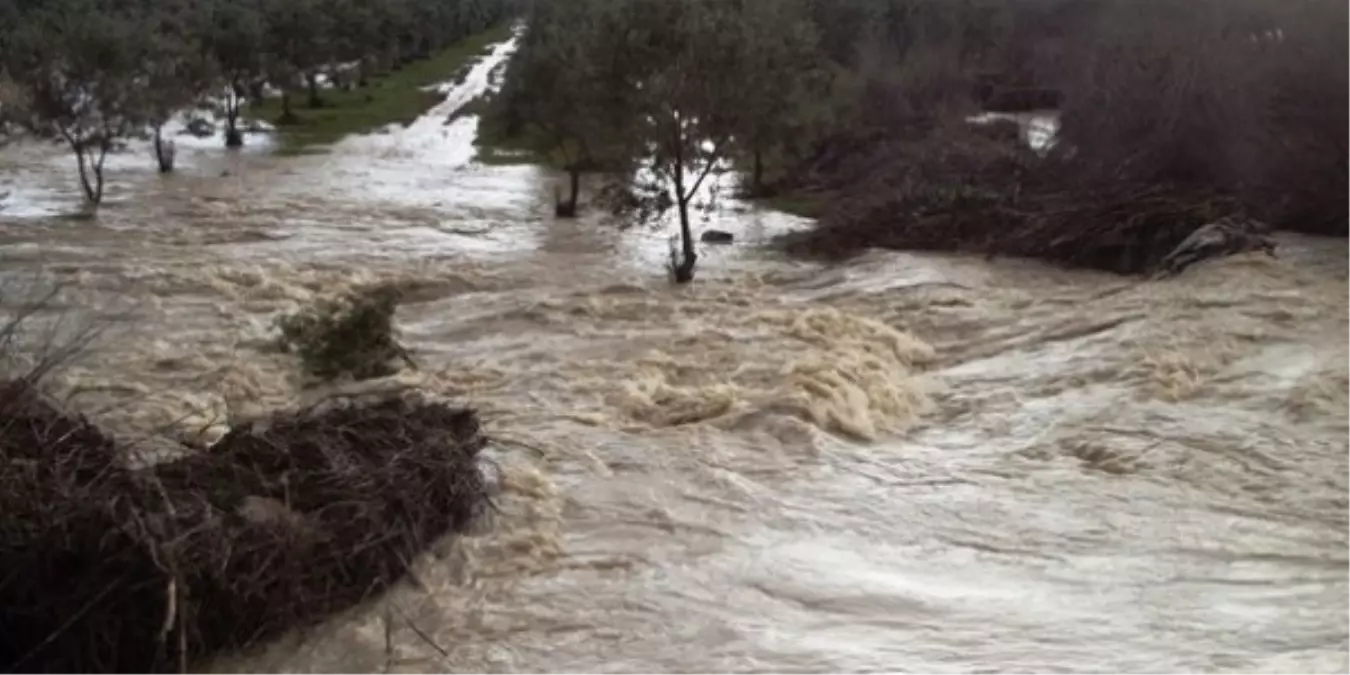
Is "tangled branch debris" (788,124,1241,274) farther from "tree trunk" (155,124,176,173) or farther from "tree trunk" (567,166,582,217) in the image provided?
"tree trunk" (155,124,176,173)

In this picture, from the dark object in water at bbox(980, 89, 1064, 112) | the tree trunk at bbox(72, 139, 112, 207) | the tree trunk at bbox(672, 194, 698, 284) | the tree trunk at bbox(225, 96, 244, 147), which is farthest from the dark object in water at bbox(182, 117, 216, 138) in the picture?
the tree trunk at bbox(672, 194, 698, 284)

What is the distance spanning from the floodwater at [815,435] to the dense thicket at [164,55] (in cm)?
332

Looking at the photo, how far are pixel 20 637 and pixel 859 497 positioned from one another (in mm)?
6810

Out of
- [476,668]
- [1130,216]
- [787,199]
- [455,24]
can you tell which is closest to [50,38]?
[787,199]

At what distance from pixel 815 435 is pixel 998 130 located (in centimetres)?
1968

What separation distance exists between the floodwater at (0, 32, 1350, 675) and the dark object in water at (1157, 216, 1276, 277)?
0.58 m

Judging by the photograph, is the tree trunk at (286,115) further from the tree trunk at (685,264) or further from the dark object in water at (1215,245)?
the dark object in water at (1215,245)

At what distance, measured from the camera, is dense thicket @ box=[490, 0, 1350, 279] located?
2295 centimetres

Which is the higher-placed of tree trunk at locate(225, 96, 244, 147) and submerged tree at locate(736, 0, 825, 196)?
submerged tree at locate(736, 0, 825, 196)

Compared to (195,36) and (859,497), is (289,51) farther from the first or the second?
(859,497)

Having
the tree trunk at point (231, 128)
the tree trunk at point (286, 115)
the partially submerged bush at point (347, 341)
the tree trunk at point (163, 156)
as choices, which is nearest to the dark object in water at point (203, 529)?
the partially submerged bush at point (347, 341)

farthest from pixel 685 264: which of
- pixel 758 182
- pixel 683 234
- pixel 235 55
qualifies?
pixel 235 55

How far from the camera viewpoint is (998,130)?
3288 centimetres

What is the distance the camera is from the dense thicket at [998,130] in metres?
23.0
